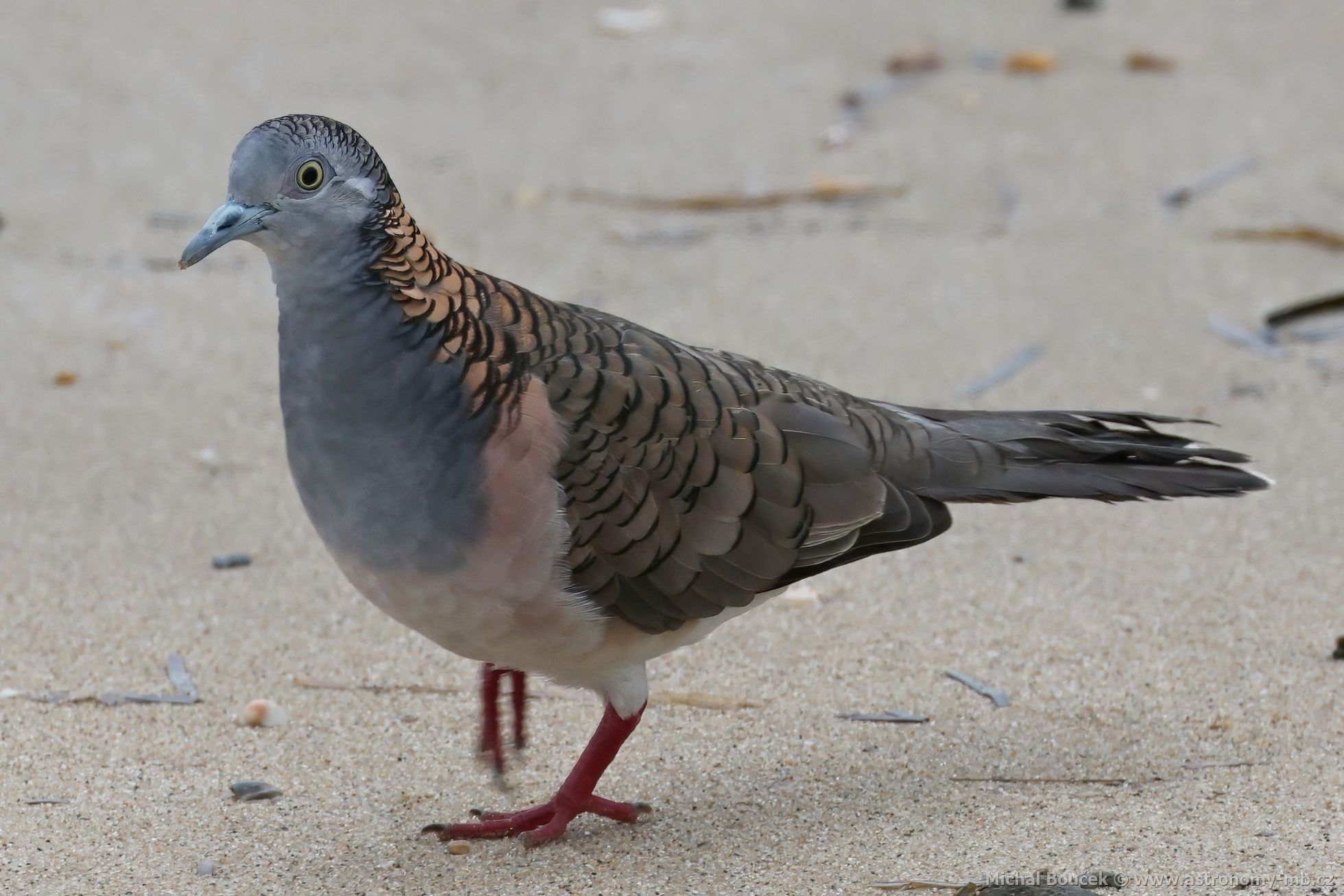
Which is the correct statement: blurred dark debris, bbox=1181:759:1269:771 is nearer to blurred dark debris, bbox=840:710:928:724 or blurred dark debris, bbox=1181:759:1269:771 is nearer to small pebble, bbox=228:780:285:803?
blurred dark debris, bbox=840:710:928:724

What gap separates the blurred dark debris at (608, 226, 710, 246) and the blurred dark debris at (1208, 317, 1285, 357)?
212cm

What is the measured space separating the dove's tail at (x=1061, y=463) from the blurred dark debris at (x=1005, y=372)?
1.86 m

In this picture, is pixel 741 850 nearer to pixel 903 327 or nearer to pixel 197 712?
pixel 197 712

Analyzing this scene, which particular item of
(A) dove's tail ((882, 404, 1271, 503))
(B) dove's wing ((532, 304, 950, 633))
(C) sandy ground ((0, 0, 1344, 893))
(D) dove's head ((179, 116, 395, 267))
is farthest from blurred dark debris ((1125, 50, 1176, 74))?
(D) dove's head ((179, 116, 395, 267))

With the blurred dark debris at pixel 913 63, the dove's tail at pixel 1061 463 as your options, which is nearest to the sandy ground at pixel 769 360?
the blurred dark debris at pixel 913 63

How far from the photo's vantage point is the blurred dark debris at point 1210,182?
6844 millimetres

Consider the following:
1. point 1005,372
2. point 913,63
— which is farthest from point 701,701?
point 913,63

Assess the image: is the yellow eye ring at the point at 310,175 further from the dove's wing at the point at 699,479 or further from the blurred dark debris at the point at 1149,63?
the blurred dark debris at the point at 1149,63

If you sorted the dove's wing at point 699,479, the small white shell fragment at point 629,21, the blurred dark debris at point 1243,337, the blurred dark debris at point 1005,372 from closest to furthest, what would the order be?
the dove's wing at point 699,479
the blurred dark debris at point 1005,372
the blurred dark debris at point 1243,337
the small white shell fragment at point 629,21

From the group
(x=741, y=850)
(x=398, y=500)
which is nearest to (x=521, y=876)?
(x=741, y=850)

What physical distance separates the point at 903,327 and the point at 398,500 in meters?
3.42

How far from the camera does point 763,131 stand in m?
7.50

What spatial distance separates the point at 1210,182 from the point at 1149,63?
3.75ft

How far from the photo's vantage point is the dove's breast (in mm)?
3150
